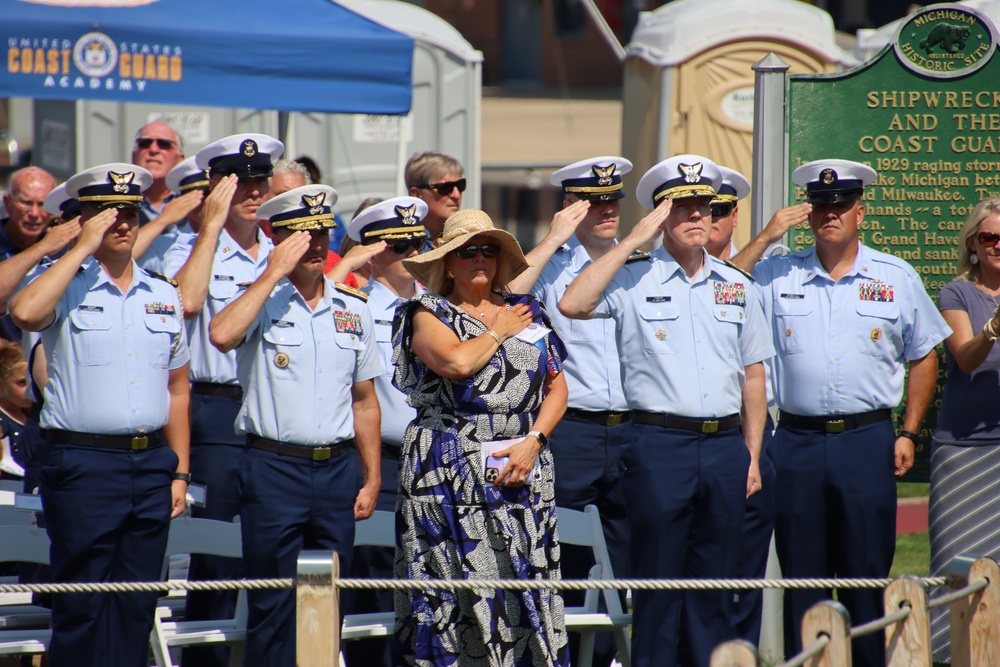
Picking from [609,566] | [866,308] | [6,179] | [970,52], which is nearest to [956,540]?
[866,308]

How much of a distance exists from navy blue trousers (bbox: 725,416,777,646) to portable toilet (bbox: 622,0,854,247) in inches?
200

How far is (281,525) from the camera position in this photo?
17.2 ft

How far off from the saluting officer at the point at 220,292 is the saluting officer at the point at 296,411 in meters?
0.49

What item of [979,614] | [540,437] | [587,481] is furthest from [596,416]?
[979,614]

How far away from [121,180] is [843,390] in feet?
10.1

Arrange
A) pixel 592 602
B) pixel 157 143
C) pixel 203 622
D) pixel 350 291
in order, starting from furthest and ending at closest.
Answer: pixel 157 143 → pixel 350 291 → pixel 592 602 → pixel 203 622

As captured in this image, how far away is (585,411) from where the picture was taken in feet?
20.2

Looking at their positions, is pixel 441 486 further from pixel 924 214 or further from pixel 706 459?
pixel 924 214

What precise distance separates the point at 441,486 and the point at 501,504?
0.22 m

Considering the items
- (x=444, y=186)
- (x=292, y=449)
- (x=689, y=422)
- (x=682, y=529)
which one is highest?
(x=444, y=186)

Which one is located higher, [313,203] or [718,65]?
[718,65]

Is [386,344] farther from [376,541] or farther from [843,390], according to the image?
[843,390]

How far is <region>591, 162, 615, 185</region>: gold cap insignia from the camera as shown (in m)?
6.22

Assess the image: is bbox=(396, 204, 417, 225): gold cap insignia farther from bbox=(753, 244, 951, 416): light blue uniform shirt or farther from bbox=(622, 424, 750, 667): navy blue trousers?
bbox=(753, 244, 951, 416): light blue uniform shirt
